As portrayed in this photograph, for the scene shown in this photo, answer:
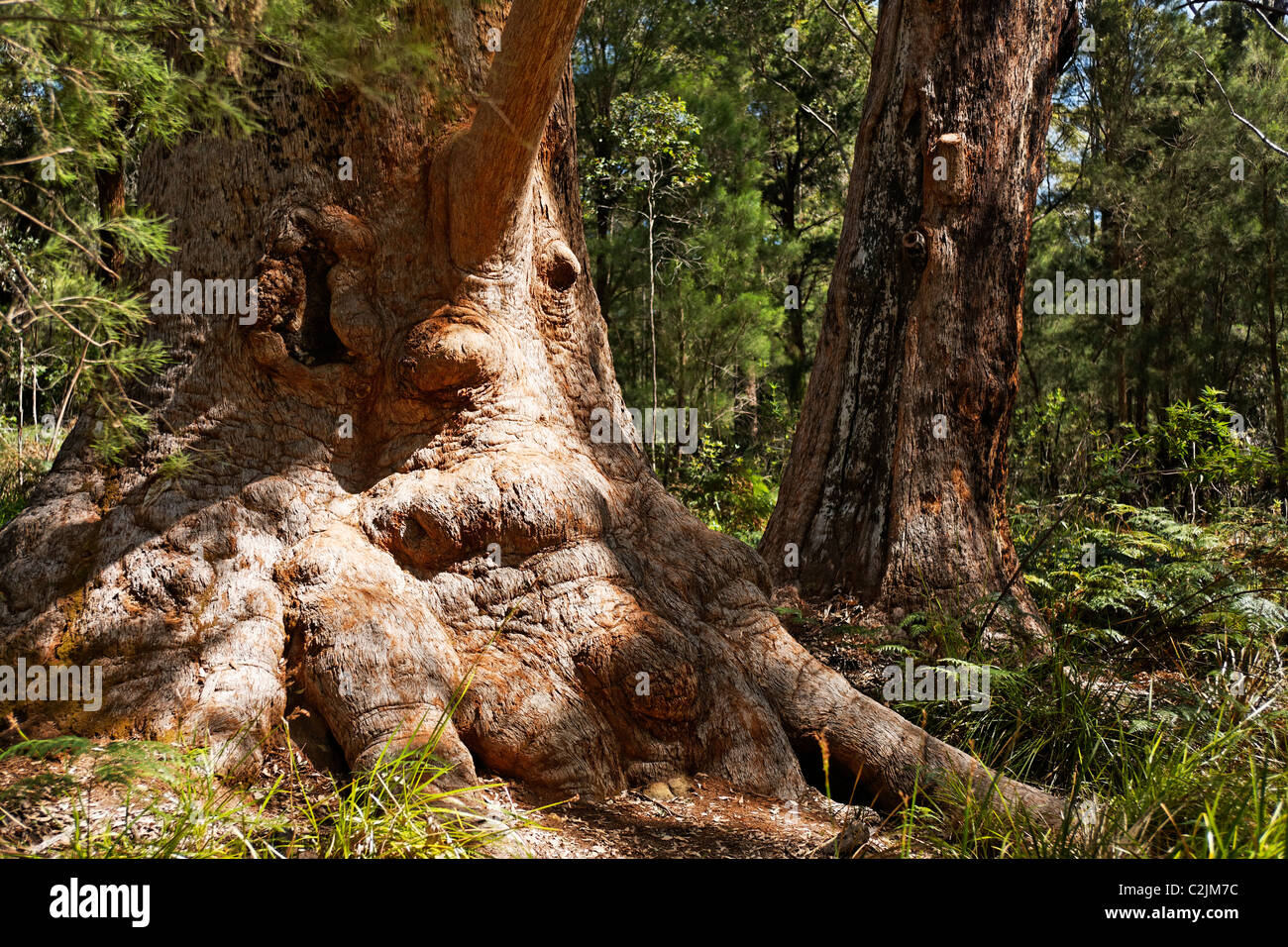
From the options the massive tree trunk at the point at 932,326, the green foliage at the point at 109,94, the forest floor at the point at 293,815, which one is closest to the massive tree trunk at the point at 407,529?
the forest floor at the point at 293,815

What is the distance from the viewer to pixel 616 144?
44.6 feet

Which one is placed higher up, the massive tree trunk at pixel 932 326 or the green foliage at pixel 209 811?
the massive tree trunk at pixel 932 326

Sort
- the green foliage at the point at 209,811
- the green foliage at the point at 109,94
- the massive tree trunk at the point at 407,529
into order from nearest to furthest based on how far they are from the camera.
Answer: the green foliage at the point at 209,811
the green foliage at the point at 109,94
the massive tree trunk at the point at 407,529

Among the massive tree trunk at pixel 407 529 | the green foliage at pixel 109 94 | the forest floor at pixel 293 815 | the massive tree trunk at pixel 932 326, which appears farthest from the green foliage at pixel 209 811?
the massive tree trunk at pixel 932 326

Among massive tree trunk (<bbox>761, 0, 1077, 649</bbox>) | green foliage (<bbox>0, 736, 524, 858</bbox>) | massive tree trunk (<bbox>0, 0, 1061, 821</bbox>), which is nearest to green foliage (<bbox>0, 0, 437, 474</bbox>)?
massive tree trunk (<bbox>0, 0, 1061, 821</bbox>)

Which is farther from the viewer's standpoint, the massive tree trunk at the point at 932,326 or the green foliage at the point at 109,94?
the massive tree trunk at the point at 932,326

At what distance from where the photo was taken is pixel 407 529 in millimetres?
3686

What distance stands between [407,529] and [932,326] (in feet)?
12.3

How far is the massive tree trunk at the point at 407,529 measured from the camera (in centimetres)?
335

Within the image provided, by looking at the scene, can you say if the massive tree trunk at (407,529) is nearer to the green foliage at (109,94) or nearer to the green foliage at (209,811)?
the green foliage at (209,811)

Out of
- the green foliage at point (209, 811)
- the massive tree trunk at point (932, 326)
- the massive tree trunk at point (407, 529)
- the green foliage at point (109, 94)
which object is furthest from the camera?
the massive tree trunk at point (932, 326)

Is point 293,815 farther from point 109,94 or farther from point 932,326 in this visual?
point 932,326

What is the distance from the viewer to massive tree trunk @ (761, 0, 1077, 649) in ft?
18.3

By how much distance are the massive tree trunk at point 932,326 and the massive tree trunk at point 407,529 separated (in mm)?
1661
